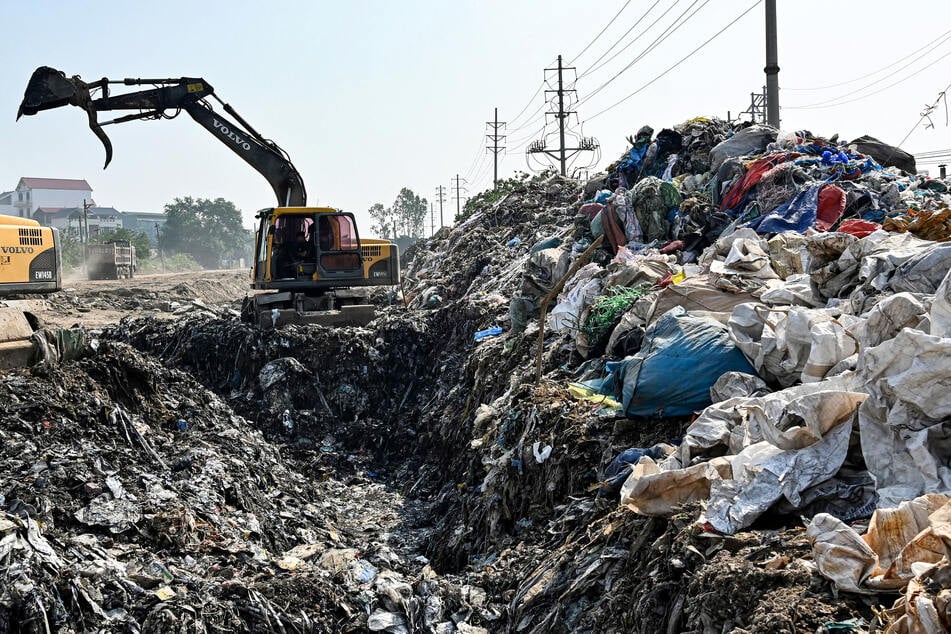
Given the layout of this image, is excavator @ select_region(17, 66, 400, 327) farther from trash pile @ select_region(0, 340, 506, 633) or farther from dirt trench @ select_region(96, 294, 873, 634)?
trash pile @ select_region(0, 340, 506, 633)

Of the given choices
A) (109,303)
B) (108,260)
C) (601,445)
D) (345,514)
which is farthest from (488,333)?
(108,260)

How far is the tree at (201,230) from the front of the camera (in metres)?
81.9

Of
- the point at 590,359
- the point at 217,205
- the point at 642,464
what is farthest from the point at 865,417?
the point at 217,205

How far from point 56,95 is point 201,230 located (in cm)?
7524

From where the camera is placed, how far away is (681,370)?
5.11 m

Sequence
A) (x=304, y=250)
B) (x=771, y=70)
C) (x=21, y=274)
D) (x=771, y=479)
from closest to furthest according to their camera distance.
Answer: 1. (x=771, y=479)
2. (x=21, y=274)
3. (x=771, y=70)
4. (x=304, y=250)

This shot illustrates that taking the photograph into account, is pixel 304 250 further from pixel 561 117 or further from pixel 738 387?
pixel 561 117

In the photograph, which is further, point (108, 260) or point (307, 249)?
point (108, 260)

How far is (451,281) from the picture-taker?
55.9 ft

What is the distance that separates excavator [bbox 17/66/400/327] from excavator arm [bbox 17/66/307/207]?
0.01m

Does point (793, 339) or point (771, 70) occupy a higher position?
point (771, 70)

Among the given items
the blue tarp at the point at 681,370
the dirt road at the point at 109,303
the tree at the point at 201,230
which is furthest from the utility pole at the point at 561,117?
the tree at the point at 201,230

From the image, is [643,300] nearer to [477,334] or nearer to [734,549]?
[734,549]

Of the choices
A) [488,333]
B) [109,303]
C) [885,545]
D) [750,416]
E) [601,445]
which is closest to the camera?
[885,545]
